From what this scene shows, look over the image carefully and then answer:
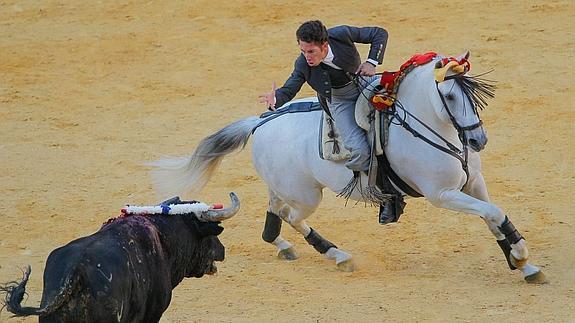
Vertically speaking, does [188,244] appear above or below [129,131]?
above

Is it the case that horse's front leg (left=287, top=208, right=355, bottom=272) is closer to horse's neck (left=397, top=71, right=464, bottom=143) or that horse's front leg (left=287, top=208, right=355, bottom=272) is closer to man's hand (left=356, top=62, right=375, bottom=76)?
horse's neck (left=397, top=71, right=464, bottom=143)

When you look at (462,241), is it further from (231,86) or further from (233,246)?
(231,86)

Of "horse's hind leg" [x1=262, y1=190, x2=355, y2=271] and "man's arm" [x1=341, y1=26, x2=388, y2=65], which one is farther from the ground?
"man's arm" [x1=341, y1=26, x2=388, y2=65]

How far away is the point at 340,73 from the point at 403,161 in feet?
2.57

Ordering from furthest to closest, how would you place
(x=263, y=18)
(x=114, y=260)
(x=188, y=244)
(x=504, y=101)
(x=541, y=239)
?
(x=263, y=18)
(x=504, y=101)
(x=541, y=239)
(x=188, y=244)
(x=114, y=260)

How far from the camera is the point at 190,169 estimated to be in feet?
34.5

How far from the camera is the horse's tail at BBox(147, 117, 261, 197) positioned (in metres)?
10.3

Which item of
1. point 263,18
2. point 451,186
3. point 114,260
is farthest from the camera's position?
point 263,18

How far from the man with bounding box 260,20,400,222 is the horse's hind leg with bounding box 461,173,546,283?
686mm

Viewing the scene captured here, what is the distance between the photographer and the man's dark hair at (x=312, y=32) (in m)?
8.70

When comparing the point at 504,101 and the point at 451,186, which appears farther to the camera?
the point at 504,101

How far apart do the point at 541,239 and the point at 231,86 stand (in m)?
5.38

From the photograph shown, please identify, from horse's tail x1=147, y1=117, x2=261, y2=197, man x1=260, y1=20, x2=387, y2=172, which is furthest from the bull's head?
horse's tail x1=147, y1=117, x2=261, y2=197

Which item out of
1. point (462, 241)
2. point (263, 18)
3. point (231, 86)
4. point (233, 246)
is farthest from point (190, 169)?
point (263, 18)
